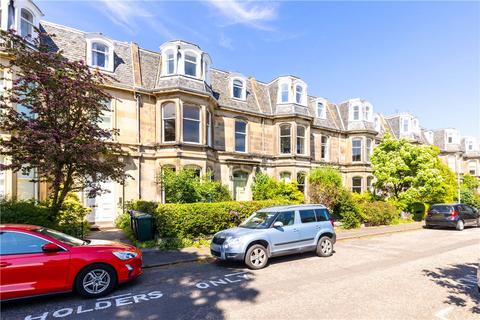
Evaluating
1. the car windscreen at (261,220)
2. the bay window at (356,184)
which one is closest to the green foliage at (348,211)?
the car windscreen at (261,220)

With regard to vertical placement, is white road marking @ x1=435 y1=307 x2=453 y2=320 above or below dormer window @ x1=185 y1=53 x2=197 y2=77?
below

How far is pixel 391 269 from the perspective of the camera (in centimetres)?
779

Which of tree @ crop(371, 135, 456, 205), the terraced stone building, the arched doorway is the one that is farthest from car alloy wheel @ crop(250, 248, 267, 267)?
tree @ crop(371, 135, 456, 205)

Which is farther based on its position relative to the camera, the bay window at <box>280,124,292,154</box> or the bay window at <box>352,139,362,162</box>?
the bay window at <box>352,139,362,162</box>

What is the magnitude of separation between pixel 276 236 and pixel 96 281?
5017 mm

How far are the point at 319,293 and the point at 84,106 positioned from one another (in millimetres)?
8375

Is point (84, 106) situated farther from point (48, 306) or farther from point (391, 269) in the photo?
point (391, 269)

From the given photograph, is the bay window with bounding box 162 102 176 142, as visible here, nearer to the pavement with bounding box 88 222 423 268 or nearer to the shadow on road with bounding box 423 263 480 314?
the pavement with bounding box 88 222 423 268

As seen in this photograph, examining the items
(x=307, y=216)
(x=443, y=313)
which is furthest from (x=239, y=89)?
(x=443, y=313)

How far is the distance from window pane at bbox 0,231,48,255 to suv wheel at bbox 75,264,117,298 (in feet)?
3.37

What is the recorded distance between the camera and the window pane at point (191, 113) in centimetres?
1589

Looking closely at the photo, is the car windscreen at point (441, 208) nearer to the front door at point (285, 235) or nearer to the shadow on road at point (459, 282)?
the shadow on road at point (459, 282)

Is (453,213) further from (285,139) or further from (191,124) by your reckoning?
(191,124)

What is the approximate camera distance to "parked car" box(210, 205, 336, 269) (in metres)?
7.91
